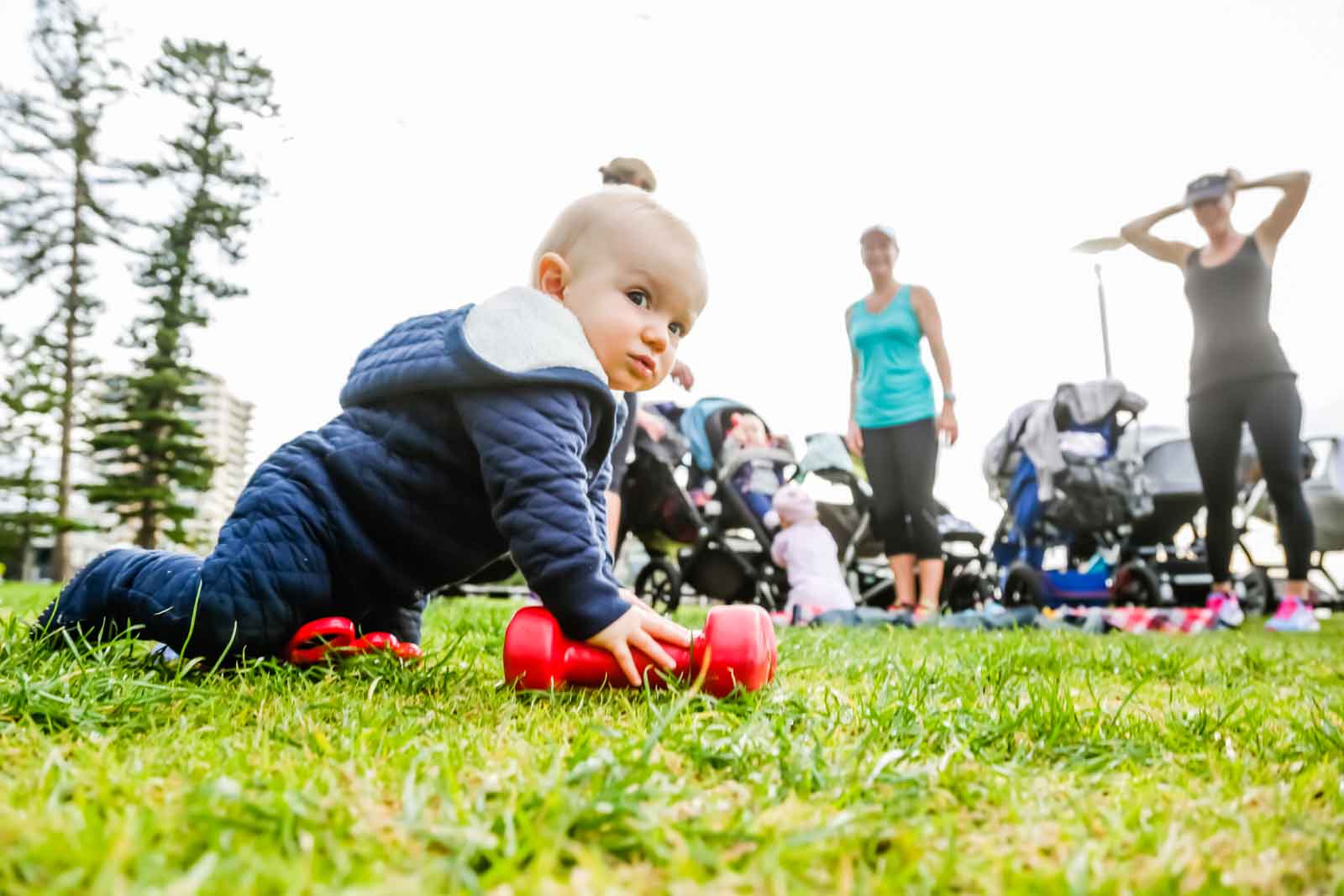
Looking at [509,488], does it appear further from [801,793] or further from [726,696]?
[801,793]

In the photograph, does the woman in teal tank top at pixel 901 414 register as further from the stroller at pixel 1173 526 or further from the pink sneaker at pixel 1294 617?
the stroller at pixel 1173 526

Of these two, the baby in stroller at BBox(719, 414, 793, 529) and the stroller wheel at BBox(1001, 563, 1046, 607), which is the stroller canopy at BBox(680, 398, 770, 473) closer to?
the baby in stroller at BBox(719, 414, 793, 529)

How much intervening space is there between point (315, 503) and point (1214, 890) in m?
1.50

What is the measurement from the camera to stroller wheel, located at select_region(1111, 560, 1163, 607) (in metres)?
6.11

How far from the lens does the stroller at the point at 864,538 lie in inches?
263

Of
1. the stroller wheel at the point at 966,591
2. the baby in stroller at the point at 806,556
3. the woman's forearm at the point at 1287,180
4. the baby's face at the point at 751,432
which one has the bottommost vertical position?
the stroller wheel at the point at 966,591

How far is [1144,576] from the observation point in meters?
6.18

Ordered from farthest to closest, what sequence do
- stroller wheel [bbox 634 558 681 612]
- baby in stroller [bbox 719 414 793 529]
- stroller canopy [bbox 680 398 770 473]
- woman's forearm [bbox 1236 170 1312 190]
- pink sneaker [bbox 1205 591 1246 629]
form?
stroller canopy [bbox 680 398 770 473] < baby in stroller [bbox 719 414 793 529] < stroller wheel [bbox 634 558 681 612] < pink sneaker [bbox 1205 591 1246 629] < woman's forearm [bbox 1236 170 1312 190]

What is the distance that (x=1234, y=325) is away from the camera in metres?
4.74

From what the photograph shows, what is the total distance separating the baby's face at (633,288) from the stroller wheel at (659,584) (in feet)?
13.7

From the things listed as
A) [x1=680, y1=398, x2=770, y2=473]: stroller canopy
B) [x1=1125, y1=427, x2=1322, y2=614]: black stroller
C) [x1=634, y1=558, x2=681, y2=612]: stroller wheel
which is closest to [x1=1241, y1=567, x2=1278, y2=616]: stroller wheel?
[x1=1125, y1=427, x2=1322, y2=614]: black stroller

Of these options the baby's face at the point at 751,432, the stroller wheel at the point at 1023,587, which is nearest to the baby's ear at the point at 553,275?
the stroller wheel at the point at 1023,587

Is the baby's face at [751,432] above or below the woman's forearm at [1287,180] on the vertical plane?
below

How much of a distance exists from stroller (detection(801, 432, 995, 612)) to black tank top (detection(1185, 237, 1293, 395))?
2.17 metres
